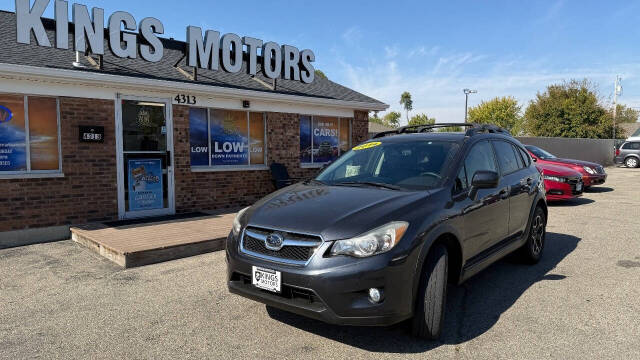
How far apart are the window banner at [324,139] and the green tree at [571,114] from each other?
3249 centimetres

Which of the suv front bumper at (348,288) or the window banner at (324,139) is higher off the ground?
the window banner at (324,139)

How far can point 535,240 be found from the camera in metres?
5.45

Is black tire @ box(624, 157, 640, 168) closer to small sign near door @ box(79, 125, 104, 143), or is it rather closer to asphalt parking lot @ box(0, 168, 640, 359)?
asphalt parking lot @ box(0, 168, 640, 359)

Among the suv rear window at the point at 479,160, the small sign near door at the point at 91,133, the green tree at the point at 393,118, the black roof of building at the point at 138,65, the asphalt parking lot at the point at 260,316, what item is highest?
the green tree at the point at 393,118

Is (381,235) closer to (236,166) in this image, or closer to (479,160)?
(479,160)

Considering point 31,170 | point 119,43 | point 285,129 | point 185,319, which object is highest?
point 119,43

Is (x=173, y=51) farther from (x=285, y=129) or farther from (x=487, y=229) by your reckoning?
(x=487, y=229)

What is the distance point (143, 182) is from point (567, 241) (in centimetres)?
750

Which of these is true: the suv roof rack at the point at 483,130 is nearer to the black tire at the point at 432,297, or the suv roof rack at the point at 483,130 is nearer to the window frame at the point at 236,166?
the black tire at the point at 432,297

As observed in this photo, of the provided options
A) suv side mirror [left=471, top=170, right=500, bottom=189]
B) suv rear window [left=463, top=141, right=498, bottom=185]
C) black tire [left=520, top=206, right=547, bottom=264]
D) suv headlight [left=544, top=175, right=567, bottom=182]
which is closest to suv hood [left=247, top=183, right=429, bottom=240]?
suv side mirror [left=471, top=170, right=500, bottom=189]

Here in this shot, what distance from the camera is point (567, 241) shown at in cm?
687

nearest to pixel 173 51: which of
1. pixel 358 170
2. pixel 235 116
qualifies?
pixel 235 116

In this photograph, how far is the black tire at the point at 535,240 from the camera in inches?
209

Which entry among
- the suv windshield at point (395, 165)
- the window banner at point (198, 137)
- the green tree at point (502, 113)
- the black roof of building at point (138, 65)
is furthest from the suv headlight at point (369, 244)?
the green tree at point (502, 113)
